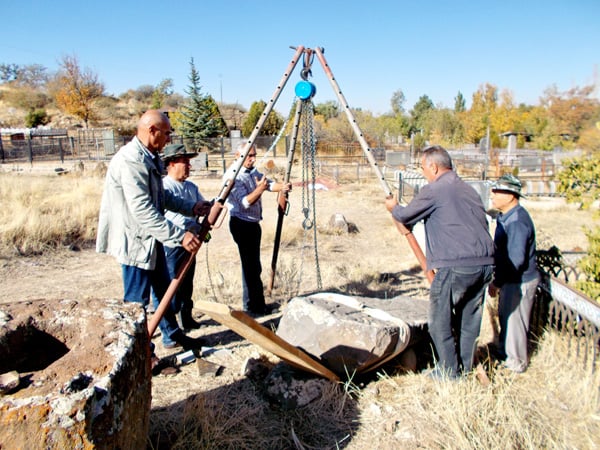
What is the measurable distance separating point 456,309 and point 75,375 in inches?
103

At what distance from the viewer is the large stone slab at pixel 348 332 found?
3059mm

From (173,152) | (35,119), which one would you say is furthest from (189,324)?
(35,119)

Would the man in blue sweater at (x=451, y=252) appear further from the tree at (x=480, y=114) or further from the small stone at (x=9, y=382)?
the tree at (x=480, y=114)

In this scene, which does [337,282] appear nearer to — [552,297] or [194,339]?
[194,339]

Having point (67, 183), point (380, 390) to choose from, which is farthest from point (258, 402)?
point (67, 183)

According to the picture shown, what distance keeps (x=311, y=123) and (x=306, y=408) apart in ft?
9.54

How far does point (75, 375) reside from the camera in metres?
1.63

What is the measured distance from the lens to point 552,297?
353 centimetres

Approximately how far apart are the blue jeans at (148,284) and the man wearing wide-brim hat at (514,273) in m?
2.75

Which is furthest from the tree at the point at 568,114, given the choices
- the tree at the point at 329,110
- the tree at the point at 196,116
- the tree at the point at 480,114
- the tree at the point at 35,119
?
the tree at the point at 35,119

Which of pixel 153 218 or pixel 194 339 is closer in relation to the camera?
pixel 153 218

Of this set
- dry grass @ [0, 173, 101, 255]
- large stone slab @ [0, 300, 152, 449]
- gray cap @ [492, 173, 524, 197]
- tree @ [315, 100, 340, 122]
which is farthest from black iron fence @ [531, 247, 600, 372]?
tree @ [315, 100, 340, 122]

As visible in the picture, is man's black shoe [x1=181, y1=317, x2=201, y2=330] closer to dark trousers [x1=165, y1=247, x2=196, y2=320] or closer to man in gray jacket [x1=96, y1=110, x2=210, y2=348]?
dark trousers [x1=165, y1=247, x2=196, y2=320]

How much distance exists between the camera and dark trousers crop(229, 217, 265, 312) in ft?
15.0
